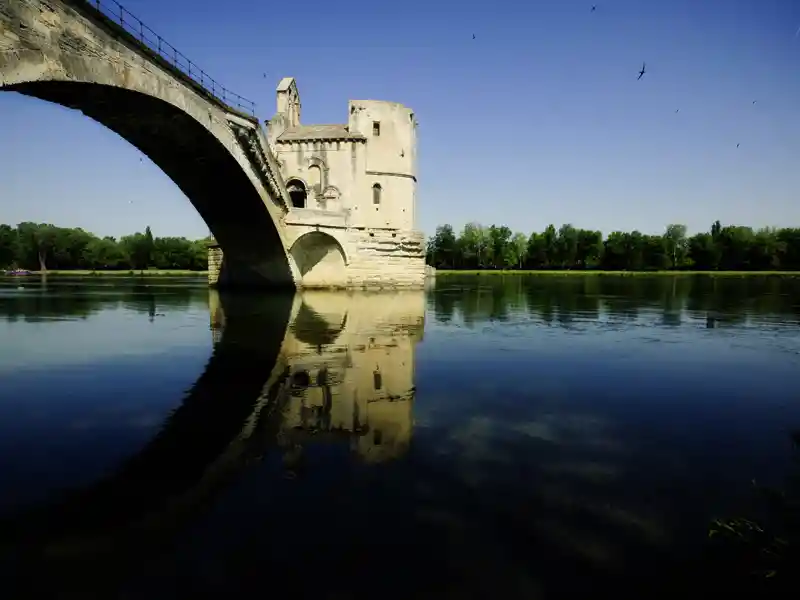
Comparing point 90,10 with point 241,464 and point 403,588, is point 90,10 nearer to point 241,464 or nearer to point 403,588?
point 241,464

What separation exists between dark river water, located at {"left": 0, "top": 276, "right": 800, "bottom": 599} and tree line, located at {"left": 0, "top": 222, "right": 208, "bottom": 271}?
354 ft

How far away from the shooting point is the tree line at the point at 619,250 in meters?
108

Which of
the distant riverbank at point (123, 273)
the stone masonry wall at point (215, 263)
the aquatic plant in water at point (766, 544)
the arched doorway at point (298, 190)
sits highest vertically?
the arched doorway at point (298, 190)

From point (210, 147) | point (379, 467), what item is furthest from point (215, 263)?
point (379, 467)

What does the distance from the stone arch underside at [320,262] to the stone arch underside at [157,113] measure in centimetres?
190

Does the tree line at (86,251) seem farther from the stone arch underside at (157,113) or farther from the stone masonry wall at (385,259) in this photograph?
the stone masonry wall at (385,259)

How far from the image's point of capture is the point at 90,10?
15977mm

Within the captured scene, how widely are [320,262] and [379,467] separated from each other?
117ft

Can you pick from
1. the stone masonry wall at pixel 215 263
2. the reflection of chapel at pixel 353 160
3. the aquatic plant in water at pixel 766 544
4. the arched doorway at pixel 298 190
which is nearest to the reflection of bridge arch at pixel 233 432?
the aquatic plant in water at pixel 766 544

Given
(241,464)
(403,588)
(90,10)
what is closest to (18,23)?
(90,10)

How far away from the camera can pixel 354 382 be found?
11.0 meters

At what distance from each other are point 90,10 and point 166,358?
1083cm

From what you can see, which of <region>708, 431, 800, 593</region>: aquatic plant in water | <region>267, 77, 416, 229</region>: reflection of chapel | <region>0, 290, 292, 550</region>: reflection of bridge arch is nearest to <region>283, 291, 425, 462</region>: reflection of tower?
<region>0, 290, 292, 550</region>: reflection of bridge arch

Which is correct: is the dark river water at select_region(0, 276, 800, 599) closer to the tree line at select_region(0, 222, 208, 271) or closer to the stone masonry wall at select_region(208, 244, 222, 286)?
the stone masonry wall at select_region(208, 244, 222, 286)
